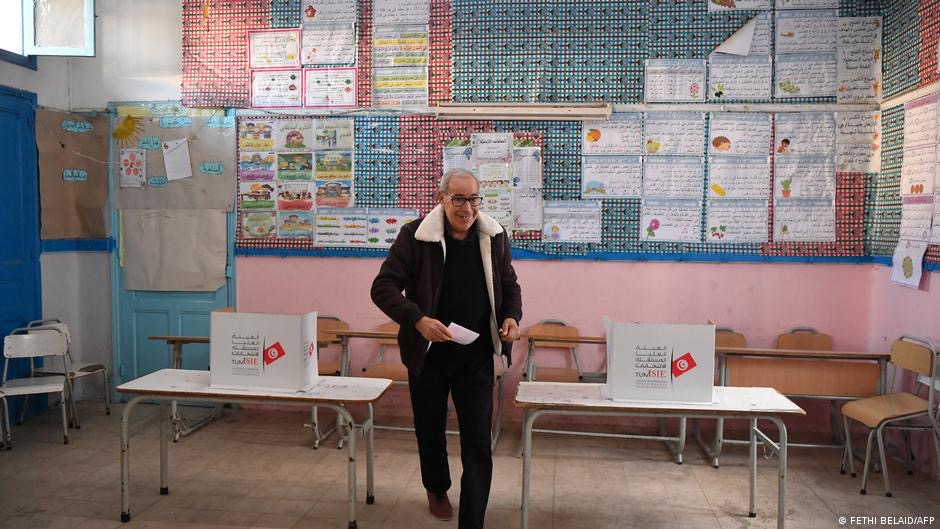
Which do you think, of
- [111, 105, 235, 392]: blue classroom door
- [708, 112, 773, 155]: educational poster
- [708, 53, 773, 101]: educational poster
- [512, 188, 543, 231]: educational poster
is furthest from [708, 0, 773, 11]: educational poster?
[111, 105, 235, 392]: blue classroom door

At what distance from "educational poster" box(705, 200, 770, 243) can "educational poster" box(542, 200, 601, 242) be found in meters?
0.82

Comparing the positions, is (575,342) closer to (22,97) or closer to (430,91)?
(430,91)

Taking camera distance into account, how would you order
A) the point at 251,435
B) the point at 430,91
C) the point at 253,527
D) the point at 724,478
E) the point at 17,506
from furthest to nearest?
1. the point at 430,91
2. the point at 251,435
3. the point at 724,478
4. the point at 17,506
5. the point at 253,527

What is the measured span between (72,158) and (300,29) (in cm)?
211

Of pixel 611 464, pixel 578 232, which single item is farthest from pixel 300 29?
pixel 611 464

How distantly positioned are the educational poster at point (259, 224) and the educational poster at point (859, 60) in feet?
14.1

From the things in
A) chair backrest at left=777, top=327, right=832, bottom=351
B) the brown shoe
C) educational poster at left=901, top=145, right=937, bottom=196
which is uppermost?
educational poster at left=901, top=145, right=937, bottom=196

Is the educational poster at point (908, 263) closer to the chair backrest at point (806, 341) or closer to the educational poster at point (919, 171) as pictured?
the educational poster at point (919, 171)

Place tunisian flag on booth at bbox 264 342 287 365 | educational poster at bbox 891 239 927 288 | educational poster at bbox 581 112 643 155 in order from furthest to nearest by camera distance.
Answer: educational poster at bbox 581 112 643 155 → educational poster at bbox 891 239 927 288 → tunisian flag on booth at bbox 264 342 287 365

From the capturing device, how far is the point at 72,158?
5879mm

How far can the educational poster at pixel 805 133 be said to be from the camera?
5.25 metres

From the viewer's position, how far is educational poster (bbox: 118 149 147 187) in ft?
19.5

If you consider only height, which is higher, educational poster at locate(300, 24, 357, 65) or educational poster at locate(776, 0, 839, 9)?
educational poster at locate(776, 0, 839, 9)

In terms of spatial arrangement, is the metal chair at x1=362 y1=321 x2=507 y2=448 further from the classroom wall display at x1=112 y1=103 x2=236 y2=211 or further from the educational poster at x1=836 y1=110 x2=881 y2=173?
the educational poster at x1=836 y1=110 x2=881 y2=173
